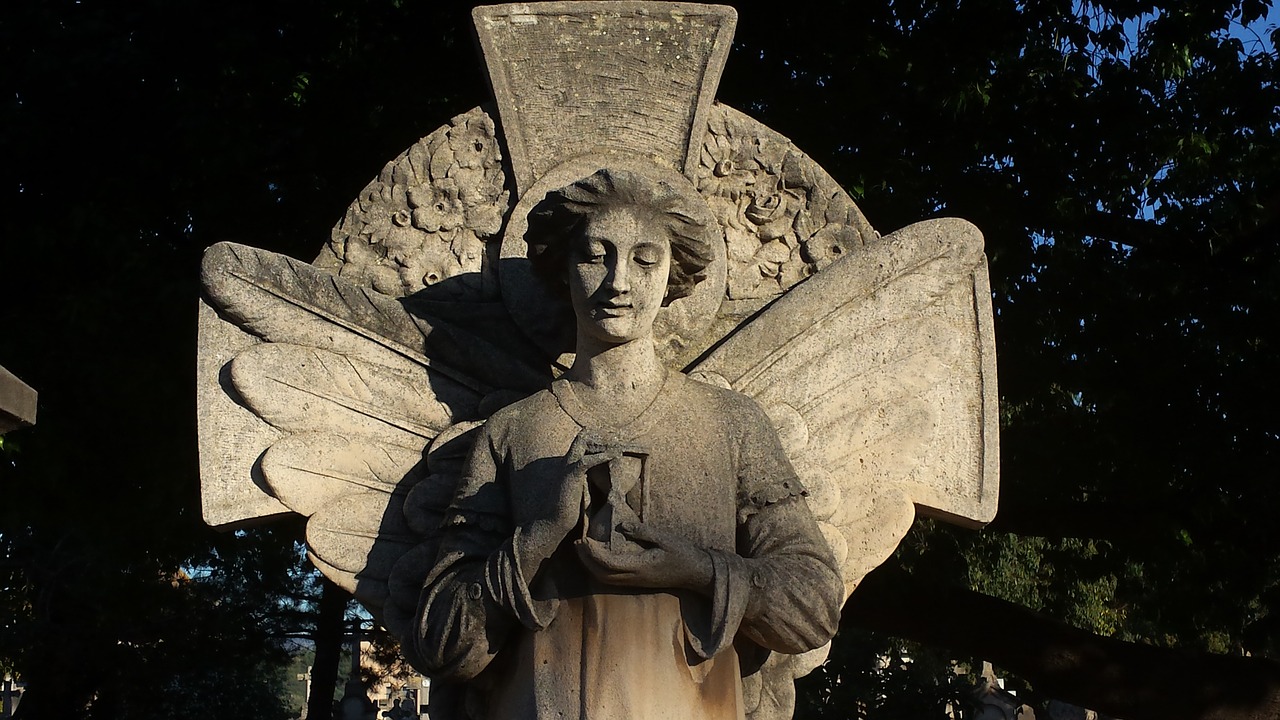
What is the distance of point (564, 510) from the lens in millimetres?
4547

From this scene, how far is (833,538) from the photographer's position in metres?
5.35

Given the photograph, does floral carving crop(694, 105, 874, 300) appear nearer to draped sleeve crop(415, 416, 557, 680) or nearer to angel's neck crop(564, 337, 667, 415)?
angel's neck crop(564, 337, 667, 415)

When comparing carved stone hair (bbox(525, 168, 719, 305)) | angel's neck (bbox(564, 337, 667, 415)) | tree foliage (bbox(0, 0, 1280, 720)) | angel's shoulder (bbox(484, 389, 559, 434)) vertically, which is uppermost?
tree foliage (bbox(0, 0, 1280, 720))

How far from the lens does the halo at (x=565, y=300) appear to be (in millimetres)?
5559

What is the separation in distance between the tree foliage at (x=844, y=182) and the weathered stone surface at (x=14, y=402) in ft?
12.9

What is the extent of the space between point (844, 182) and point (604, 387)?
3886 millimetres

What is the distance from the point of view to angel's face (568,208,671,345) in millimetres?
4910

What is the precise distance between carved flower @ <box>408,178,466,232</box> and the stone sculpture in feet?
0.04

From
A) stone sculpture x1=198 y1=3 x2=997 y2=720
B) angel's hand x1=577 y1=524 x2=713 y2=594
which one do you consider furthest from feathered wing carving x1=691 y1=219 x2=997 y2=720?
angel's hand x1=577 y1=524 x2=713 y2=594

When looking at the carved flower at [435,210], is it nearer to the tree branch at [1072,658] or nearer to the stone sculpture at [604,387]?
the stone sculpture at [604,387]

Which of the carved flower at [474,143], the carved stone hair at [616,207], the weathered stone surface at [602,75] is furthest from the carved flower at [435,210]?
the carved stone hair at [616,207]

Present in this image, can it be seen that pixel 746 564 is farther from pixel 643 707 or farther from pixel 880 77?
pixel 880 77

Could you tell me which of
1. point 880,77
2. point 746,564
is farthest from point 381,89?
point 746,564

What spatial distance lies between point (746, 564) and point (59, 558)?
14.3 meters
